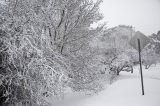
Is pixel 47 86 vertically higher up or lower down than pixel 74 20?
lower down

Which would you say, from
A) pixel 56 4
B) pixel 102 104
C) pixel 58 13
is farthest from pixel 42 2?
pixel 102 104

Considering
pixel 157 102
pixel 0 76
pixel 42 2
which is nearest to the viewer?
pixel 0 76

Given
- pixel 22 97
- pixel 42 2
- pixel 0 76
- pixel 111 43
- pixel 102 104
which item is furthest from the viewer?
pixel 111 43

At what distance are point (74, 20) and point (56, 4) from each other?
159 centimetres

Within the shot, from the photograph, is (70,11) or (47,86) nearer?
(47,86)

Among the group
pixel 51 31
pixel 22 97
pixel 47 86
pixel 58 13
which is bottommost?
pixel 22 97

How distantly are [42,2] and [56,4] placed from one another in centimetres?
88

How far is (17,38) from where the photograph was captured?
24.2 feet

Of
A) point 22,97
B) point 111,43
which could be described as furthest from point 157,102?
point 111,43

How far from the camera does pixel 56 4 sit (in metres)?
10.8

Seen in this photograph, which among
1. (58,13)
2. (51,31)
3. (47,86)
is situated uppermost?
(58,13)

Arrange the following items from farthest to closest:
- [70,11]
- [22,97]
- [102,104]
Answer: [70,11] → [102,104] → [22,97]

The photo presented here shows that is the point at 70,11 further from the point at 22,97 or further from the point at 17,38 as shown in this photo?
the point at 22,97

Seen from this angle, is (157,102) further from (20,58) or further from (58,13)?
(58,13)
